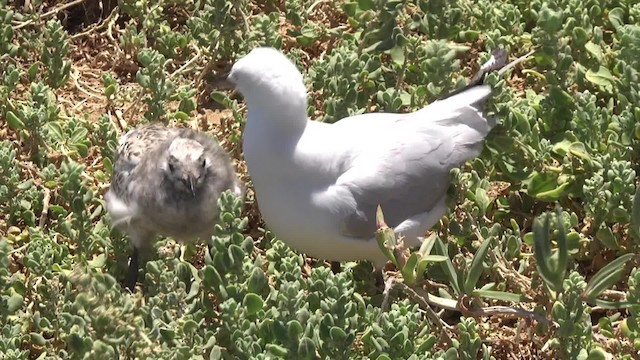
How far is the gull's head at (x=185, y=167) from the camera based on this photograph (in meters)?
3.97

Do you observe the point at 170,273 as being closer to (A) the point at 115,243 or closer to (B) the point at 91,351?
(B) the point at 91,351

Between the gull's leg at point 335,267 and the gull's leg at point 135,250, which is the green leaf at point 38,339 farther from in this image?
the gull's leg at point 335,267

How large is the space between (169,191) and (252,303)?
0.67m

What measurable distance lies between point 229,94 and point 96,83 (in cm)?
63

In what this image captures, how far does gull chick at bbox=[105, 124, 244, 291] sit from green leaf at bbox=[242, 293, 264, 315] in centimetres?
58

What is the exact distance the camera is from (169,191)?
4.00 meters

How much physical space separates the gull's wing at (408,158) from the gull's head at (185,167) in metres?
0.50

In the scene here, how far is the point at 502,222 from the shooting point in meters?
4.30

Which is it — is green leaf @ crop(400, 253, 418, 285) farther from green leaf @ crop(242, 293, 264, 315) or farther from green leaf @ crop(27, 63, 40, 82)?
green leaf @ crop(27, 63, 40, 82)

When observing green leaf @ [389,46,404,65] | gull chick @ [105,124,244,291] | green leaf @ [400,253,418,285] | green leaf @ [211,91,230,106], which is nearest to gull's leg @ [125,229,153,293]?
gull chick @ [105,124,244,291]

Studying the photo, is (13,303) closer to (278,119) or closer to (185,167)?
(185,167)

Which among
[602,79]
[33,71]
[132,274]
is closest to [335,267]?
[132,274]

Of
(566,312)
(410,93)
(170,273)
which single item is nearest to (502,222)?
(410,93)

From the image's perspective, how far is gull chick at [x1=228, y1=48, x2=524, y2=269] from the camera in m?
3.69
